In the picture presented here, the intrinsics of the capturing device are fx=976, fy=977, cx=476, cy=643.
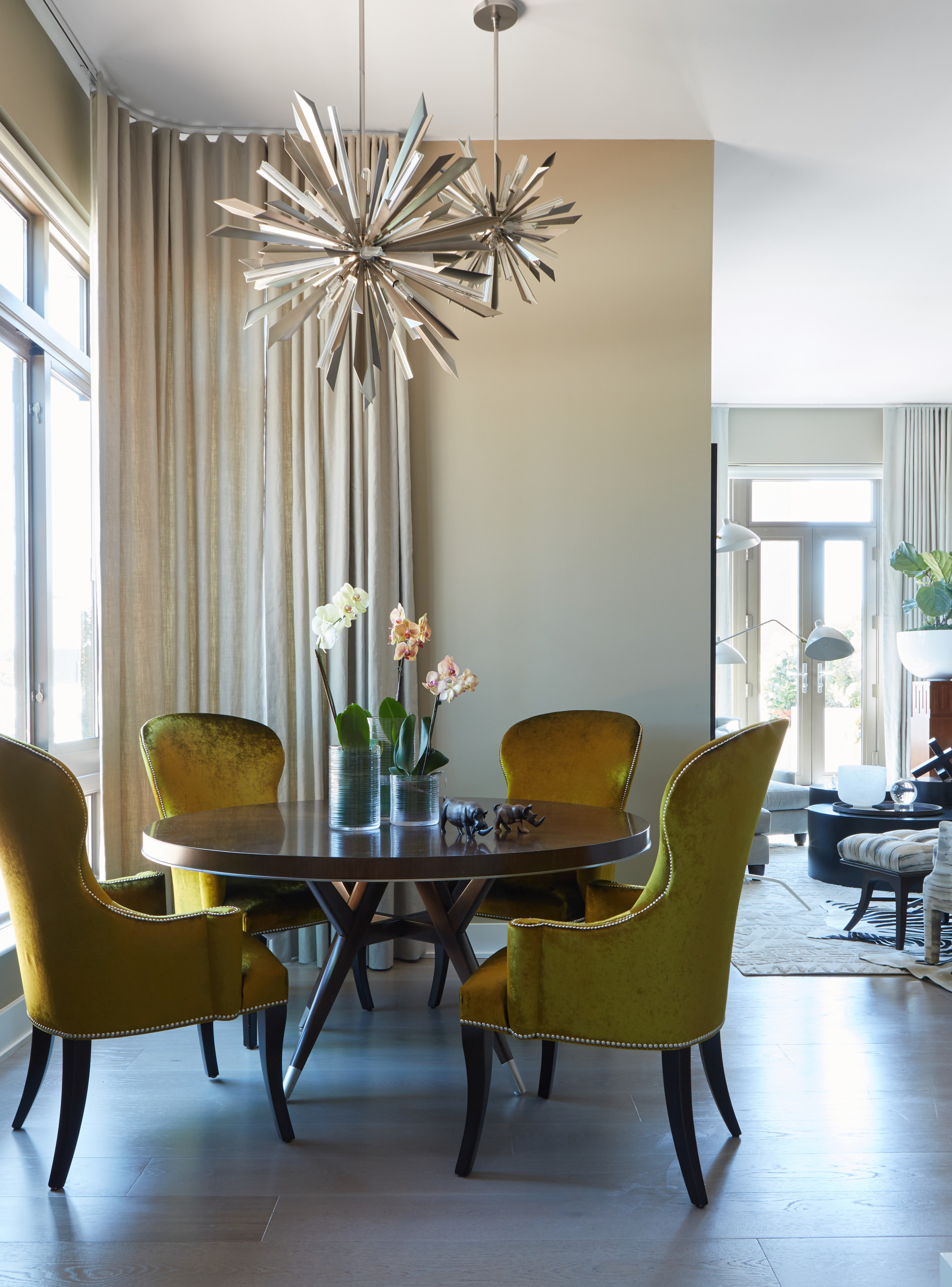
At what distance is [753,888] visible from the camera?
17.3 ft

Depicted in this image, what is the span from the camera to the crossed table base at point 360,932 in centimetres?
259

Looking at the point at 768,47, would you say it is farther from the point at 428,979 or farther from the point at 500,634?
the point at 428,979

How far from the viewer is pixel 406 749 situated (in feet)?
8.38

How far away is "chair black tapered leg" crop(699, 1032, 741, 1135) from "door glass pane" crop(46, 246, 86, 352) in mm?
3132

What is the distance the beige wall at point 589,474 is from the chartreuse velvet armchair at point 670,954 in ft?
5.96

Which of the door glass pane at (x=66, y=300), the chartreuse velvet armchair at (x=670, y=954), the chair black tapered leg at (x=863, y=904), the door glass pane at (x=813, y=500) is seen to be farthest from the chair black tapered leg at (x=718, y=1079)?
the door glass pane at (x=813, y=500)

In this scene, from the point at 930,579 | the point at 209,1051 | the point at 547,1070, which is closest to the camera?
the point at 547,1070

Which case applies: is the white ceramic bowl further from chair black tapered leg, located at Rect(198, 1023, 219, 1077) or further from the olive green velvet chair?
chair black tapered leg, located at Rect(198, 1023, 219, 1077)

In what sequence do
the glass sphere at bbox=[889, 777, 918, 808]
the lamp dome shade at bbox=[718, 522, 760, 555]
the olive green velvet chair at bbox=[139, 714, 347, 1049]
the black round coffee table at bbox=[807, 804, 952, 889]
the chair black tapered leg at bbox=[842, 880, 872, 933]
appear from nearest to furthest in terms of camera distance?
the olive green velvet chair at bbox=[139, 714, 347, 1049]
the chair black tapered leg at bbox=[842, 880, 872, 933]
the black round coffee table at bbox=[807, 804, 952, 889]
the lamp dome shade at bbox=[718, 522, 760, 555]
the glass sphere at bbox=[889, 777, 918, 808]

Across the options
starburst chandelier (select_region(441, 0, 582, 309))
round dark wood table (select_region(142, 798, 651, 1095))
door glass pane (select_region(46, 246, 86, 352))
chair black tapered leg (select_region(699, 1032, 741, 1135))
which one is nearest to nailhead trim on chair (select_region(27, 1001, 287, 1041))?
round dark wood table (select_region(142, 798, 651, 1095))

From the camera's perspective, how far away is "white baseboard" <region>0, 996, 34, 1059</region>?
2895 mm

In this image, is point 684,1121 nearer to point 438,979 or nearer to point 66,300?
point 438,979

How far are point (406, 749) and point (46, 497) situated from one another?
5.76 ft

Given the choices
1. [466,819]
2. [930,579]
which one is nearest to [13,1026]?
[466,819]
